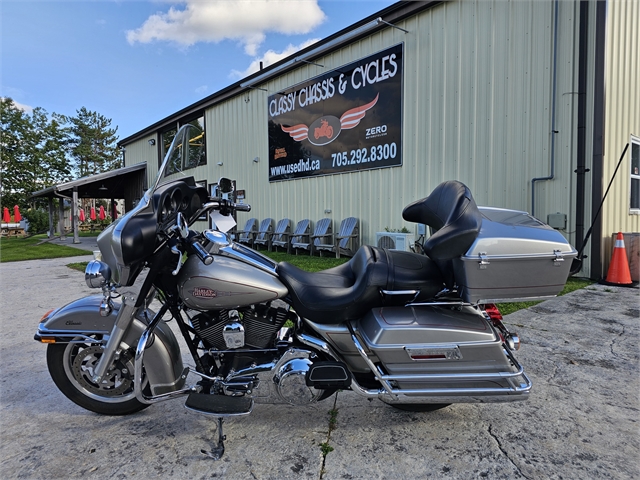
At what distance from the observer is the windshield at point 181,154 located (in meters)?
2.23

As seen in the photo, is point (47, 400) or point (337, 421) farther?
point (47, 400)

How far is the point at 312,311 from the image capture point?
1.92 m

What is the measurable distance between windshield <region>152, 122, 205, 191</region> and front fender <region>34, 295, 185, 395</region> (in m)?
0.74


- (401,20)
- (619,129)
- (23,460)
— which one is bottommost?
(23,460)

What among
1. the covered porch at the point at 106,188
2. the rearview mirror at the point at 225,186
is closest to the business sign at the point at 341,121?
the rearview mirror at the point at 225,186

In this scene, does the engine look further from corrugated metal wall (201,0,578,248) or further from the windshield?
corrugated metal wall (201,0,578,248)

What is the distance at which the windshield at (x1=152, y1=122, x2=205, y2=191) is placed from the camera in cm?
223

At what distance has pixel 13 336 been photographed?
12.5 ft

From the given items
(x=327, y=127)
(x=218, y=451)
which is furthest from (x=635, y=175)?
(x=218, y=451)

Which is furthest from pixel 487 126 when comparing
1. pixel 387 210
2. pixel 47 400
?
pixel 47 400

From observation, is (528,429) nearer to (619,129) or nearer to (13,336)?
(13,336)

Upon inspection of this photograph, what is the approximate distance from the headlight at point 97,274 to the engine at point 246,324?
0.48 m

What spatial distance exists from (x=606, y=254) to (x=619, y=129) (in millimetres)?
1980

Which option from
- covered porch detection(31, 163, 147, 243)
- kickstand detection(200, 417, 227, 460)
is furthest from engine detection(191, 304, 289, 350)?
covered porch detection(31, 163, 147, 243)
